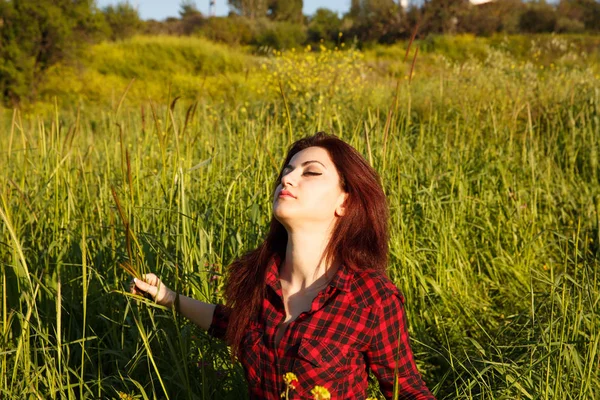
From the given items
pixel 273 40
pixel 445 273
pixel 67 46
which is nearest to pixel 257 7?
pixel 273 40

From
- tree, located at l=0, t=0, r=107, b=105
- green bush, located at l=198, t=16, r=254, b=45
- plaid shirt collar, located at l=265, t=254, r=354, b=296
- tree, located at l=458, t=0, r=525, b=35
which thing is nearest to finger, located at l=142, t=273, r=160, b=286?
plaid shirt collar, located at l=265, t=254, r=354, b=296

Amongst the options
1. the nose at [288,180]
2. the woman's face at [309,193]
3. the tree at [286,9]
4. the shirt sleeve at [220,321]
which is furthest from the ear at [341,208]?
the tree at [286,9]

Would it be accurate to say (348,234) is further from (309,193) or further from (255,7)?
(255,7)

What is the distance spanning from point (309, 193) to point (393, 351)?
365 mm

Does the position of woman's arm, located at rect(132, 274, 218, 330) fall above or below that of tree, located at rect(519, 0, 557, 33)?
below

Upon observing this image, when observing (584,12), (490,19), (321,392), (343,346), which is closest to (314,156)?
(343,346)

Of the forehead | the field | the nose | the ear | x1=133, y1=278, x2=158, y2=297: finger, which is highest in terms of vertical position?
the forehead

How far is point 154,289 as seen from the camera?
149 centimetres

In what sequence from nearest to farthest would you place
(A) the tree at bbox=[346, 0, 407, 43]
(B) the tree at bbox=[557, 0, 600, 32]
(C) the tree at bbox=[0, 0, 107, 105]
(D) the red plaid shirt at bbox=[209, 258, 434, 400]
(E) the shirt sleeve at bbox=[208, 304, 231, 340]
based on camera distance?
(D) the red plaid shirt at bbox=[209, 258, 434, 400] < (E) the shirt sleeve at bbox=[208, 304, 231, 340] < (C) the tree at bbox=[0, 0, 107, 105] < (A) the tree at bbox=[346, 0, 407, 43] < (B) the tree at bbox=[557, 0, 600, 32]

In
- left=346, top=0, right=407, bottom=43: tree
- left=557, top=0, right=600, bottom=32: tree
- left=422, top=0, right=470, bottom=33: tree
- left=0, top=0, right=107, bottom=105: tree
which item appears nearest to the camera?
left=0, top=0, right=107, bottom=105: tree

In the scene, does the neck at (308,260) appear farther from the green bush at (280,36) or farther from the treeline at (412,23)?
the green bush at (280,36)

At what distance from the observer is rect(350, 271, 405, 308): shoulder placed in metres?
1.35

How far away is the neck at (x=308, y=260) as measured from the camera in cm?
140

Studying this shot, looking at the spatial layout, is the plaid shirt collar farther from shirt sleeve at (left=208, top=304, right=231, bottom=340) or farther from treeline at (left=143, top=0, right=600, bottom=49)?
treeline at (left=143, top=0, right=600, bottom=49)
